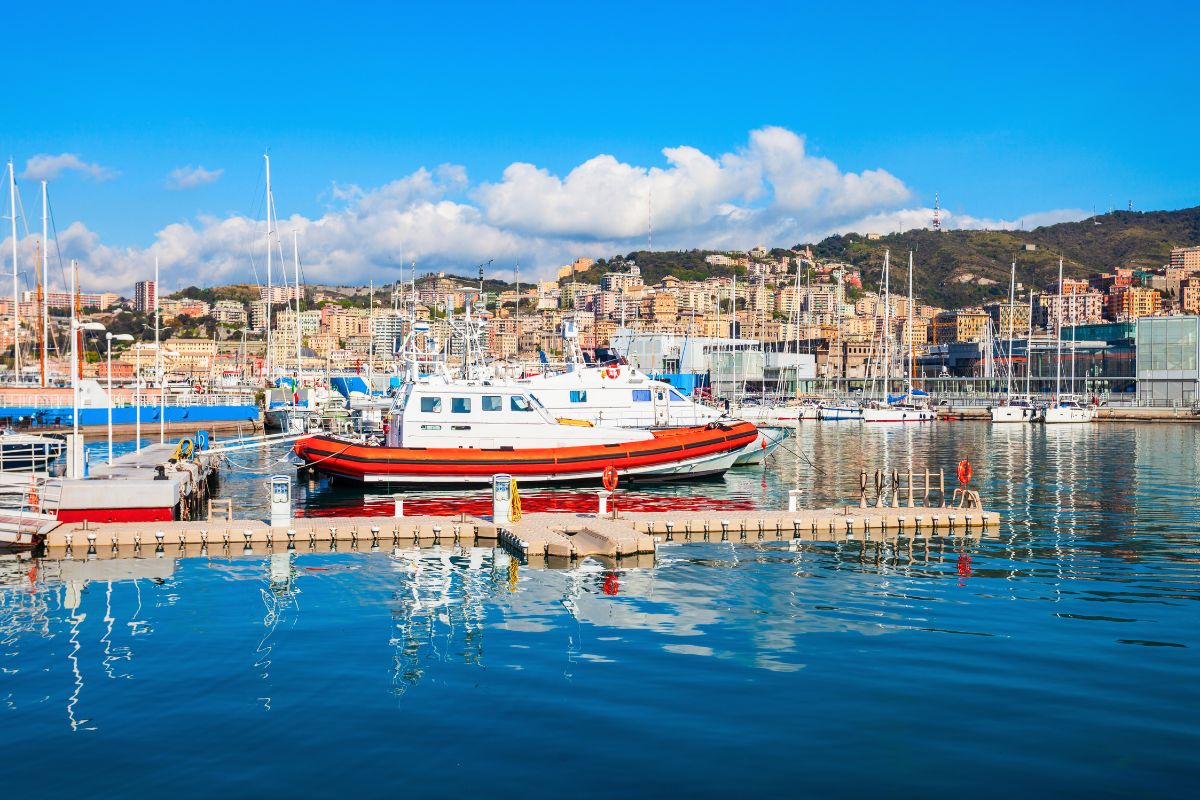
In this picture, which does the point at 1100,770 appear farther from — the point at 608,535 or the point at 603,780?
the point at 608,535

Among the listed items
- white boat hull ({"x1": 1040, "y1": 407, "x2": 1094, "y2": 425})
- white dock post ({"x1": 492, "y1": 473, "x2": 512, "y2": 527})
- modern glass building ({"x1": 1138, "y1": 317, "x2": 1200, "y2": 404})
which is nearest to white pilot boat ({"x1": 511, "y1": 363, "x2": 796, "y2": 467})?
white dock post ({"x1": 492, "y1": 473, "x2": 512, "y2": 527})

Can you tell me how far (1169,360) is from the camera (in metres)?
95.8

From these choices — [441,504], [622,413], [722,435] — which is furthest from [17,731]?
[622,413]

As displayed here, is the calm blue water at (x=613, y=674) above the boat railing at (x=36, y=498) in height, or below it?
below

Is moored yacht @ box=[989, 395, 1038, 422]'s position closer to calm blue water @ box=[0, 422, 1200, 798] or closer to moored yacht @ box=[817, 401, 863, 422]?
moored yacht @ box=[817, 401, 863, 422]

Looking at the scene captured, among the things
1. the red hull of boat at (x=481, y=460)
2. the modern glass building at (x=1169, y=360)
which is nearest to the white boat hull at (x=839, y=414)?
the modern glass building at (x=1169, y=360)

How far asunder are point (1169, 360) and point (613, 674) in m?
98.6

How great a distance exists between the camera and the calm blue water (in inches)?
372

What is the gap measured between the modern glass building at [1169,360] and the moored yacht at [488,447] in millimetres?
74898

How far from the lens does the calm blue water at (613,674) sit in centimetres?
946

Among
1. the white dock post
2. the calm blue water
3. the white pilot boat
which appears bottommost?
the calm blue water

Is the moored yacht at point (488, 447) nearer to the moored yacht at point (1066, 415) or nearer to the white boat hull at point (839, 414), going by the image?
the white boat hull at point (839, 414)

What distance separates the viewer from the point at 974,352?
16675cm

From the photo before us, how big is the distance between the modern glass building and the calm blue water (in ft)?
272
